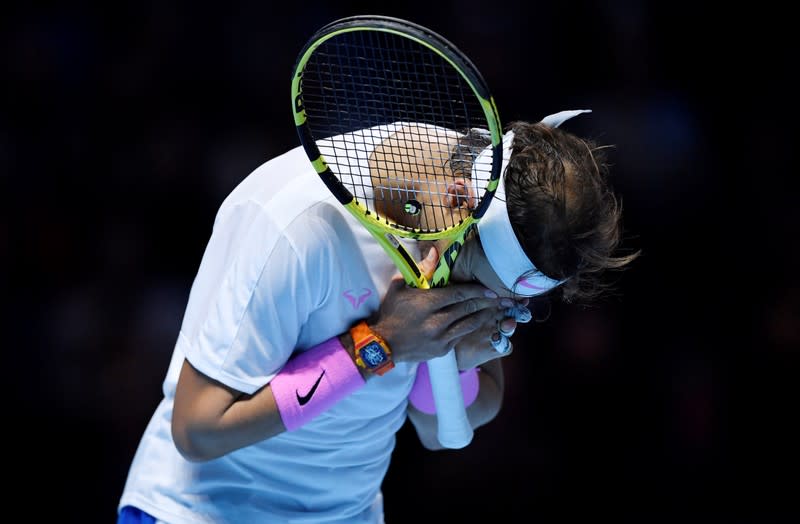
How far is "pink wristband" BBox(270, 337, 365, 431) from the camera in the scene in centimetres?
145

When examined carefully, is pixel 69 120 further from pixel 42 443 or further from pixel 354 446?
pixel 354 446

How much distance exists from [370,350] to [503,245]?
28 cm

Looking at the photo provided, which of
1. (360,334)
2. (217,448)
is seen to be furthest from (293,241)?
(217,448)

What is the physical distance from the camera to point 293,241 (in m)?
1.34

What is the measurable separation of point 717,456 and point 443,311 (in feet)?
6.04

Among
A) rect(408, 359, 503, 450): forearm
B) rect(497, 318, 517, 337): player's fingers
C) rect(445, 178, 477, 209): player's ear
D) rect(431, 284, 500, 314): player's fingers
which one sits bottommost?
rect(408, 359, 503, 450): forearm

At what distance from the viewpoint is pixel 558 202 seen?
1389 mm

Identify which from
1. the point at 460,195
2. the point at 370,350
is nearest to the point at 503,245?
the point at 460,195

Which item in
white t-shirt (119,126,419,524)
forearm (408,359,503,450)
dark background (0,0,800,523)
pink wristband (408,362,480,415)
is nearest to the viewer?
white t-shirt (119,126,419,524)

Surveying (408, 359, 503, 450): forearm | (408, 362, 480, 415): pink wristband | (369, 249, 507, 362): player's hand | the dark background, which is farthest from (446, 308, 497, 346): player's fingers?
the dark background

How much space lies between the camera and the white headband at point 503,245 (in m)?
1.40

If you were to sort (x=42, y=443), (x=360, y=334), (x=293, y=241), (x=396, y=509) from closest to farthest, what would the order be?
(x=293, y=241) < (x=360, y=334) < (x=42, y=443) < (x=396, y=509)

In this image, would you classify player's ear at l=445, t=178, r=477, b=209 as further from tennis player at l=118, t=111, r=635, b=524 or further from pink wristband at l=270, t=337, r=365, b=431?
pink wristband at l=270, t=337, r=365, b=431

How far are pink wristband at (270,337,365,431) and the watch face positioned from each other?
0.02 meters
